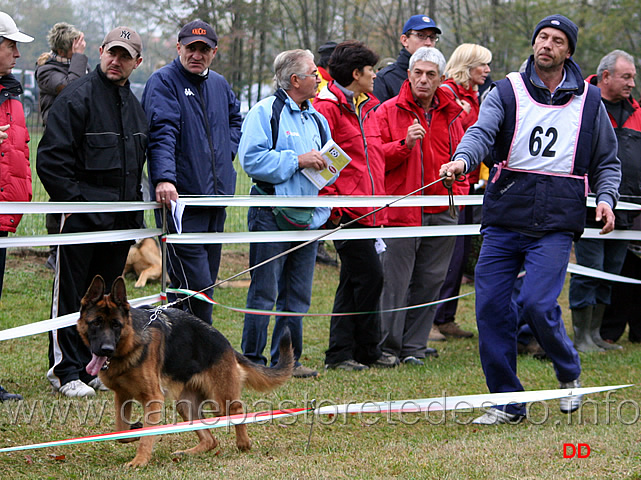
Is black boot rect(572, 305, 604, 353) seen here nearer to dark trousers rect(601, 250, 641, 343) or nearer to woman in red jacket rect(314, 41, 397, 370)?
dark trousers rect(601, 250, 641, 343)

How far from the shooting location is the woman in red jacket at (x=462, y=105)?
8227 mm

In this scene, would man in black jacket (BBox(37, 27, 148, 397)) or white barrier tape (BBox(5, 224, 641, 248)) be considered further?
man in black jacket (BBox(37, 27, 148, 397))

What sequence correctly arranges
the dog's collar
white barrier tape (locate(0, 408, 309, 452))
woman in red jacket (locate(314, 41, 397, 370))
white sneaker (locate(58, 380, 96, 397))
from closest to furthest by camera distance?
white barrier tape (locate(0, 408, 309, 452)) → the dog's collar → white sneaker (locate(58, 380, 96, 397)) → woman in red jacket (locate(314, 41, 397, 370))

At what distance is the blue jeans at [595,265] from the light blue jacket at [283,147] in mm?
3200

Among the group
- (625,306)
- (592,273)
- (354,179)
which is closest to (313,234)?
(354,179)

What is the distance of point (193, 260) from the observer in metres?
5.78

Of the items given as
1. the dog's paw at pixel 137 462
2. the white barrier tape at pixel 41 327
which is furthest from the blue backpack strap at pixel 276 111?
the dog's paw at pixel 137 462

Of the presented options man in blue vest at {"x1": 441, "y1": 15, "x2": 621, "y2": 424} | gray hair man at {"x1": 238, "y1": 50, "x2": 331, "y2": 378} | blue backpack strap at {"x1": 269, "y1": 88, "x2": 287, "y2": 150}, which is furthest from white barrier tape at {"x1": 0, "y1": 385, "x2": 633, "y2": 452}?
blue backpack strap at {"x1": 269, "y1": 88, "x2": 287, "y2": 150}

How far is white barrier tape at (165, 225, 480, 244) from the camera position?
18.8 ft

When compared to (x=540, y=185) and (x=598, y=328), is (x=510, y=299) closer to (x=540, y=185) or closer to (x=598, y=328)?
(x=540, y=185)

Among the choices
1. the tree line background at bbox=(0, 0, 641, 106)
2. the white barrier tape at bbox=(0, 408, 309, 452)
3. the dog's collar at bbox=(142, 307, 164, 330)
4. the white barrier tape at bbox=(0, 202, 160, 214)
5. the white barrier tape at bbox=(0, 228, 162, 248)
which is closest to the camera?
the white barrier tape at bbox=(0, 408, 309, 452)

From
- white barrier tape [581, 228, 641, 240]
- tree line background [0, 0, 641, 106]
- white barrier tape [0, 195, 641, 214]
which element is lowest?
white barrier tape [581, 228, 641, 240]

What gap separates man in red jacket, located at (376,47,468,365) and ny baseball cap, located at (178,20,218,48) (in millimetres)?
1892

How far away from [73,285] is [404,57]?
4272 mm
